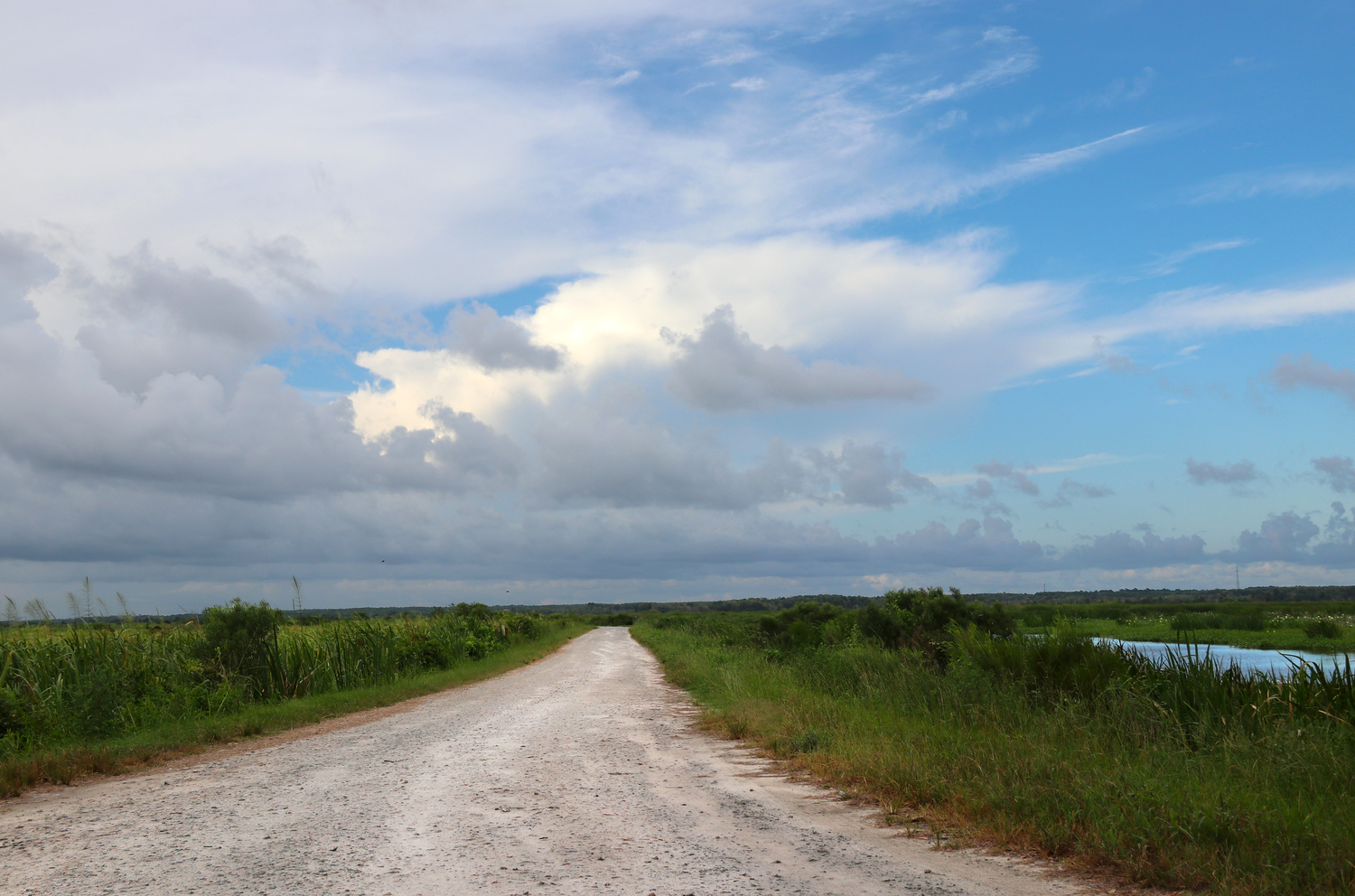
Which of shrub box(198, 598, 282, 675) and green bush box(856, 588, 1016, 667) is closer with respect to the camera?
shrub box(198, 598, 282, 675)

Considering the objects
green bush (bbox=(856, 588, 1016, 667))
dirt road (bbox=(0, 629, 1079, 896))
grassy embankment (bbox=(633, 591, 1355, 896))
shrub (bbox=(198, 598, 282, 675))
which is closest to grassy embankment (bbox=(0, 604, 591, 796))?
shrub (bbox=(198, 598, 282, 675))

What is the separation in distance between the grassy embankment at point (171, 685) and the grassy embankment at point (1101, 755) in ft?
27.9

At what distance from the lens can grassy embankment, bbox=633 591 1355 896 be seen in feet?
17.9

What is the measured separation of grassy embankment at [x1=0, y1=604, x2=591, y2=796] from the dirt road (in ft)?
5.13

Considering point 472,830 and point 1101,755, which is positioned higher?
point 1101,755

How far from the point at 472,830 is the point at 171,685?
1203 cm

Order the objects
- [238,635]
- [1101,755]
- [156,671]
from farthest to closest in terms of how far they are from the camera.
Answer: [238,635] → [156,671] → [1101,755]

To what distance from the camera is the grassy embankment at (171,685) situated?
38.0ft

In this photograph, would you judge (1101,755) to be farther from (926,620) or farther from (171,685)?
(171,685)

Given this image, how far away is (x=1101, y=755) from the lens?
7.58m

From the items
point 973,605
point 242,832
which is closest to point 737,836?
point 242,832

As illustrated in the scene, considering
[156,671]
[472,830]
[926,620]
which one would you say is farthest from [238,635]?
[926,620]

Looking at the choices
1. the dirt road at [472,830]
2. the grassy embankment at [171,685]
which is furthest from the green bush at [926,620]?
the grassy embankment at [171,685]

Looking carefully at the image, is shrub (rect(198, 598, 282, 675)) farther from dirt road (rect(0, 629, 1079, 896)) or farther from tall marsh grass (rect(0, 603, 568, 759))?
dirt road (rect(0, 629, 1079, 896))
